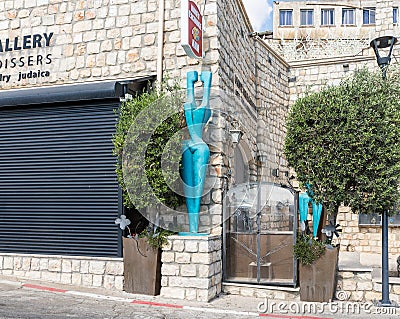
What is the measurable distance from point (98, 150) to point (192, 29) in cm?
249

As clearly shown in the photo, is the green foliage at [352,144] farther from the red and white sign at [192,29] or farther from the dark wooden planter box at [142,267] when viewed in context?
the dark wooden planter box at [142,267]

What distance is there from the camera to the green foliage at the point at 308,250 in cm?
732

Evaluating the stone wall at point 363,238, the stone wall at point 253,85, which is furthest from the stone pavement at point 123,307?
the stone wall at point 363,238

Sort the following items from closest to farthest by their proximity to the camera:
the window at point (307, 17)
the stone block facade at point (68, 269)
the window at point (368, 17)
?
the stone block facade at point (68, 269), the window at point (368, 17), the window at point (307, 17)

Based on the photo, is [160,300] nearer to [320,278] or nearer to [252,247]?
[252,247]

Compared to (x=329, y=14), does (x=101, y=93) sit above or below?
below

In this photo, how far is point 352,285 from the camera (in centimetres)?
753

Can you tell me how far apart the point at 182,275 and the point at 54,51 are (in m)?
4.85

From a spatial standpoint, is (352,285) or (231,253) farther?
(231,253)

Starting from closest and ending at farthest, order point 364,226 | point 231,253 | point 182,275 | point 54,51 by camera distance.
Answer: point 182,275, point 231,253, point 54,51, point 364,226

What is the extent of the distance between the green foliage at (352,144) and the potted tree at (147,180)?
78.6 inches

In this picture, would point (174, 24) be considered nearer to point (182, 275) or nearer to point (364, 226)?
point (182, 275)

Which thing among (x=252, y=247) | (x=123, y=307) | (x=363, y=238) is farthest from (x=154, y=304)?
(x=363, y=238)

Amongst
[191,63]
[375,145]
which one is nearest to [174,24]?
[191,63]
